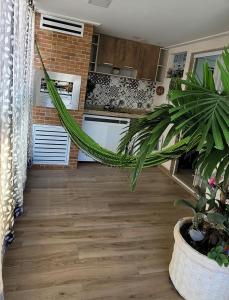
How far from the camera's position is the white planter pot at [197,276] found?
1471 millimetres

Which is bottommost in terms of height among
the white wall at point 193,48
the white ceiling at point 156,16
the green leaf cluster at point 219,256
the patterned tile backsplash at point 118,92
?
the green leaf cluster at point 219,256

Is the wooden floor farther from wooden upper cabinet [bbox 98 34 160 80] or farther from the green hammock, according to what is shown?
wooden upper cabinet [bbox 98 34 160 80]

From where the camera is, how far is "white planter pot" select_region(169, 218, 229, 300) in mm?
1471

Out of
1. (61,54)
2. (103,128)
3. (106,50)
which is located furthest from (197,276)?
(106,50)

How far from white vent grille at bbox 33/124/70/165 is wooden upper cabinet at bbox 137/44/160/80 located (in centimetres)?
183

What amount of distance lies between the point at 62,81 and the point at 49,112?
49 cm

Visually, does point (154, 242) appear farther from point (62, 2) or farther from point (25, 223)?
point (62, 2)

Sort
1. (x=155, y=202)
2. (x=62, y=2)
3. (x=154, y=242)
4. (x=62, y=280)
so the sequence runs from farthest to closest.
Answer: (x=155, y=202)
(x=62, y=2)
(x=154, y=242)
(x=62, y=280)

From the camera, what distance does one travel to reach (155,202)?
3043mm

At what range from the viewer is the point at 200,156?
3.90 ft

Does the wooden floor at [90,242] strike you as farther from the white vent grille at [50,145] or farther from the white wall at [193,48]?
Answer: the white wall at [193,48]

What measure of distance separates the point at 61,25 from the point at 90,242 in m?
2.81

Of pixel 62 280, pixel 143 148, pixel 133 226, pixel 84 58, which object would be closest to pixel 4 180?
pixel 62 280

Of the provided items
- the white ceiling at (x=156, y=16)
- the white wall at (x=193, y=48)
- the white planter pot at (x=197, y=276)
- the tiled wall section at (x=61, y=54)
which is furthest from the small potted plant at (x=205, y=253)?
the tiled wall section at (x=61, y=54)
